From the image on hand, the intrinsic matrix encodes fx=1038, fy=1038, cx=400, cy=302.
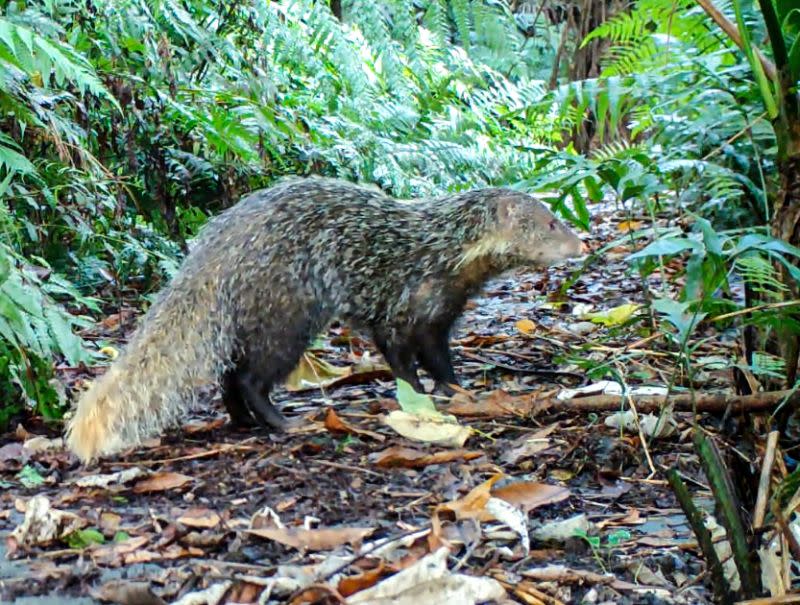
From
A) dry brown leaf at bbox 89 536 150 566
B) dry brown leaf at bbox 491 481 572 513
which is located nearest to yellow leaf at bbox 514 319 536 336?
dry brown leaf at bbox 491 481 572 513

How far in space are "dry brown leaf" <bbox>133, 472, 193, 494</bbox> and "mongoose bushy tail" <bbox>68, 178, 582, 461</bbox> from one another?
1.09ft

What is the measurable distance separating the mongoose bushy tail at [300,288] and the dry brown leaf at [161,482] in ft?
1.09

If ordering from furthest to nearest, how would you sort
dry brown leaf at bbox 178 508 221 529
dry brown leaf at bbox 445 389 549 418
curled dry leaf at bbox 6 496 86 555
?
dry brown leaf at bbox 445 389 549 418 < dry brown leaf at bbox 178 508 221 529 < curled dry leaf at bbox 6 496 86 555

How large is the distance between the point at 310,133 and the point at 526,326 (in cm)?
233

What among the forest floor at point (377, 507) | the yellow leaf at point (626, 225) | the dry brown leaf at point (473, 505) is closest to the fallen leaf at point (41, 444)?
the forest floor at point (377, 507)

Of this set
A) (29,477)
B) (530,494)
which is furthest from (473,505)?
(29,477)

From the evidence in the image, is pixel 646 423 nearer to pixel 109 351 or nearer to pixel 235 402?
pixel 235 402

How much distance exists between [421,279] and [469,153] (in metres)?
2.55

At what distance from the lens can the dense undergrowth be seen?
3.61 m

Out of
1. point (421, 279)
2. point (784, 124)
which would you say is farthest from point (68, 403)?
point (784, 124)

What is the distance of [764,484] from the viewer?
233 centimetres

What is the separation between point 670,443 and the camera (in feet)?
11.5

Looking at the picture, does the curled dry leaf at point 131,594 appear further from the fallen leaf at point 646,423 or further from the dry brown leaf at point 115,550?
the fallen leaf at point 646,423

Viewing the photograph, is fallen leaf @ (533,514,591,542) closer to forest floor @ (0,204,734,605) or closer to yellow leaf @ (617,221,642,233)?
forest floor @ (0,204,734,605)
